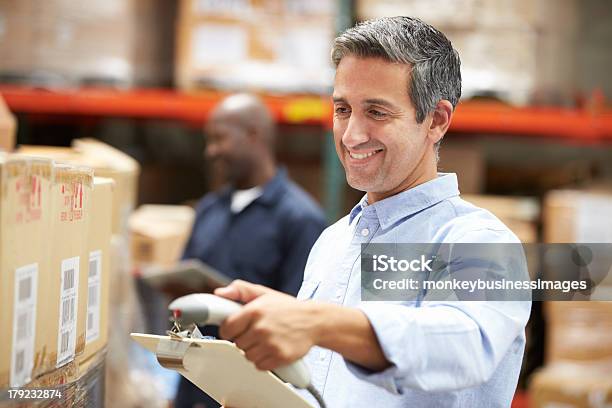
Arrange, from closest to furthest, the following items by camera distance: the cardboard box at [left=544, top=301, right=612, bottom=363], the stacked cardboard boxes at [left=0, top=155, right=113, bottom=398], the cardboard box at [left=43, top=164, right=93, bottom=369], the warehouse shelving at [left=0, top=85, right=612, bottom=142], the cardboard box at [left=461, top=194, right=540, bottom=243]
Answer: the stacked cardboard boxes at [left=0, top=155, right=113, bottom=398] → the cardboard box at [left=43, top=164, right=93, bottom=369] → the cardboard box at [left=544, top=301, right=612, bottom=363] → the cardboard box at [left=461, top=194, right=540, bottom=243] → the warehouse shelving at [left=0, top=85, right=612, bottom=142]

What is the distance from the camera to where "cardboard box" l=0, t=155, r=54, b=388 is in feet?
3.66

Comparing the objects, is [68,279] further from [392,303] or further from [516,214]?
[516,214]

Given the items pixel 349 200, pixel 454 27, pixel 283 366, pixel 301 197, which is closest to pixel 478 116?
pixel 454 27

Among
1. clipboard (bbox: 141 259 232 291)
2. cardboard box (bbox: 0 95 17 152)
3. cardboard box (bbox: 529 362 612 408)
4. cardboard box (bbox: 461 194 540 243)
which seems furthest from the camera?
cardboard box (bbox: 461 194 540 243)

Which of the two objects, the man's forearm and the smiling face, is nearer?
the man's forearm

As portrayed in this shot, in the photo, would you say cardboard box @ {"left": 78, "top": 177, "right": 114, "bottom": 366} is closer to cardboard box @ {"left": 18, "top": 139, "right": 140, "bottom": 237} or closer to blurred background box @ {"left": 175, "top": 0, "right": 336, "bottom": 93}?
cardboard box @ {"left": 18, "top": 139, "right": 140, "bottom": 237}

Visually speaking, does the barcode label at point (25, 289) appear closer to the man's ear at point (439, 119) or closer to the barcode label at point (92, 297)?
the barcode label at point (92, 297)

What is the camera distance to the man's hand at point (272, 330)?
1027mm

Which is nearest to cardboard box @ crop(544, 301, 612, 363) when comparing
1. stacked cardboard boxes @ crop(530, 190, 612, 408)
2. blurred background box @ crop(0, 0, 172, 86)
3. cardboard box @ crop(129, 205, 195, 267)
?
stacked cardboard boxes @ crop(530, 190, 612, 408)

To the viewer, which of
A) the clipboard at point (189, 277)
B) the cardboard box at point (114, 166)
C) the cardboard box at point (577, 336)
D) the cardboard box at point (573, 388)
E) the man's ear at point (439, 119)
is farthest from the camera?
the cardboard box at point (577, 336)

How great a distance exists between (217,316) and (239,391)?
0.22m

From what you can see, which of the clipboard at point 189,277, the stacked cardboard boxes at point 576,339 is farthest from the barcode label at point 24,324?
the stacked cardboard boxes at point 576,339

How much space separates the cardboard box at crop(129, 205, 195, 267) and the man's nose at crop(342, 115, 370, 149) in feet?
8.33

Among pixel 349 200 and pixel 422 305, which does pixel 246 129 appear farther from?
pixel 422 305
